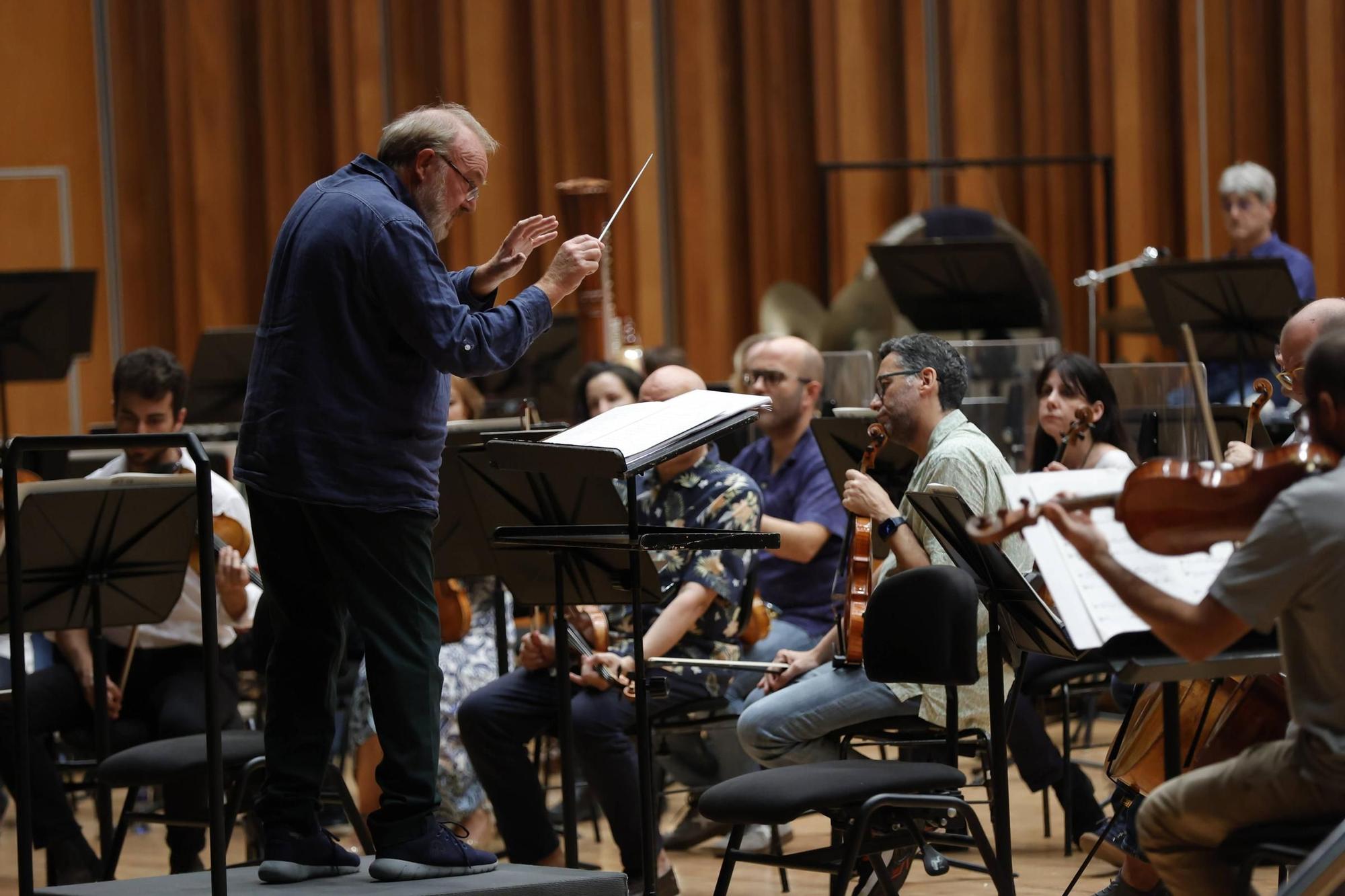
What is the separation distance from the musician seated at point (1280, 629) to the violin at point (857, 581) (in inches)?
48.1

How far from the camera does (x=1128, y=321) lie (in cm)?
684

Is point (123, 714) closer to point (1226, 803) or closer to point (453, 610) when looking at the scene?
point (453, 610)

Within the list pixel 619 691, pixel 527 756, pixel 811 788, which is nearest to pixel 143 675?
pixel 527 756

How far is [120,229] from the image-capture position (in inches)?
354

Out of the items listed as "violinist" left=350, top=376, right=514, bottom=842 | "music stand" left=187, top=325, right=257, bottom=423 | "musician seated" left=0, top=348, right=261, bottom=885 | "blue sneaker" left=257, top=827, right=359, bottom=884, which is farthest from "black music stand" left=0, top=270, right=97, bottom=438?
"blue sneaker" left=257, top=827, right=359, bottom=884

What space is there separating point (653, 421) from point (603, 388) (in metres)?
1.93

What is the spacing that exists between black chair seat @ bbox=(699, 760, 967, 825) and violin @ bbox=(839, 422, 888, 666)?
1.75 feet

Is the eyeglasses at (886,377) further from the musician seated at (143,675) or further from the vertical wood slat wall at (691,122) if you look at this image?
the vertical wood slat wall at (691,122)

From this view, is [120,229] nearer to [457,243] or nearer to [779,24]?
[457,243]

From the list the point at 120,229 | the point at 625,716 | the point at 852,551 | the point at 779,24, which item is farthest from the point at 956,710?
the point at 120,229

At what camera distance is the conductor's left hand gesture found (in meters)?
3.07

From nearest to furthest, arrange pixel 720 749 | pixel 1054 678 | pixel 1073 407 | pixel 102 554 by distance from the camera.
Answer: pixel 102 554
pixel 1054 678
pixel 1073 407
pixel 720 749

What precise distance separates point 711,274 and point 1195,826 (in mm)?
6090

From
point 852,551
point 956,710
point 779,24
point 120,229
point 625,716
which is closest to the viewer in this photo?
point 956,710
